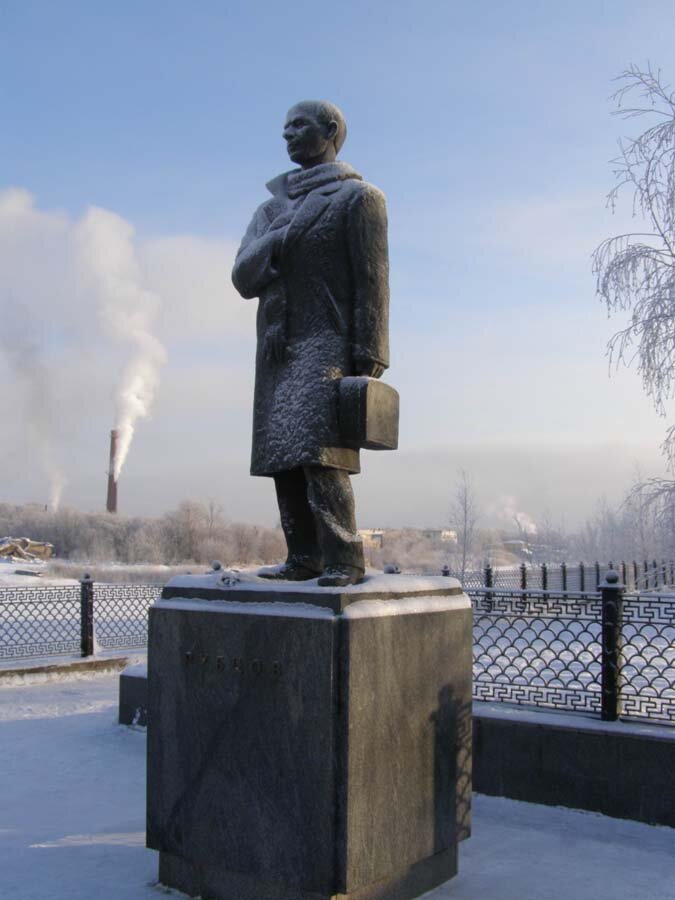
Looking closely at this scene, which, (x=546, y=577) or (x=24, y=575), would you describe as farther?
(x=24, y=575)

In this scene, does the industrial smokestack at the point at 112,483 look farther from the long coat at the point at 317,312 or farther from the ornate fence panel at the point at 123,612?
the long coat at the point at 317,312

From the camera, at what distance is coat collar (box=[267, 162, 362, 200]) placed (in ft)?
12.2

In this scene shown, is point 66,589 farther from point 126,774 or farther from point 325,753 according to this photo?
point 325,753

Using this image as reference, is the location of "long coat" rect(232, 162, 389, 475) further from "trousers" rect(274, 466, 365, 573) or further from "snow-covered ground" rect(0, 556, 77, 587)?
"snow-covered ground" rect(0, 556, 77, 587)

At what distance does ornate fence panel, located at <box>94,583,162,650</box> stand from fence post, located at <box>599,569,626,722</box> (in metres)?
8.48

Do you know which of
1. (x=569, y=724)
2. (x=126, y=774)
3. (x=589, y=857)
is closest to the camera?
(x=589, y=857)

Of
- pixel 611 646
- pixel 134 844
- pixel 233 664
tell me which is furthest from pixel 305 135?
pixel 611 646

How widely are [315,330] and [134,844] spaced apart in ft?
8.74

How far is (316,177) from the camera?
→ 12.3 ft

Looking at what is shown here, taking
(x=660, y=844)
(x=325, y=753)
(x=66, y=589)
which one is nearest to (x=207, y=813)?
(x=325, y=753)

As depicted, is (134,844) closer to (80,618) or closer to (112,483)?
(80,618)

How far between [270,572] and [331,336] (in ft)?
3.59

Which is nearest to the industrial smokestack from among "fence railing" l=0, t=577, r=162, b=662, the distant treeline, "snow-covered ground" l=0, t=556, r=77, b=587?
the distant treeline

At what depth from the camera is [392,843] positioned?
123 inches
